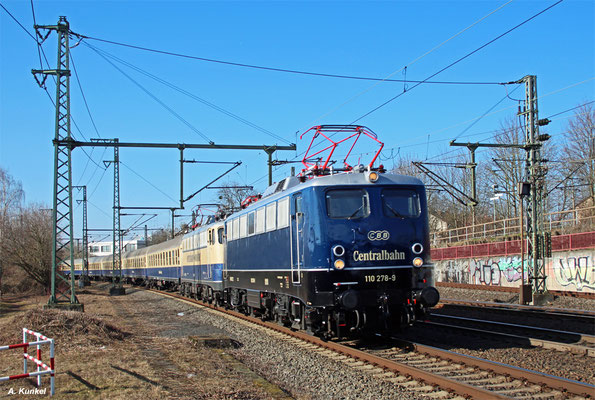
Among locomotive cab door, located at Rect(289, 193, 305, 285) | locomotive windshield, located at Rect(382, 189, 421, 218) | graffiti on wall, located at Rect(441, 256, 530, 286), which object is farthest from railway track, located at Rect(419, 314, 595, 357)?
graffiti on wall, located at Rect(441, 256, 530, 286)

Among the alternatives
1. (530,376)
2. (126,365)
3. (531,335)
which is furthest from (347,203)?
(531,335)

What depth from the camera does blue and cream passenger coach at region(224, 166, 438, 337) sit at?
1062 cm

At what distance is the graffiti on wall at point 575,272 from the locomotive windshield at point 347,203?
17269mm

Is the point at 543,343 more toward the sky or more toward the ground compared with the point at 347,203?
more toward the ground

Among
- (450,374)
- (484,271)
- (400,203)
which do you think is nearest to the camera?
(450,374)

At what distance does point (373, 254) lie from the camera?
10805 millimetres

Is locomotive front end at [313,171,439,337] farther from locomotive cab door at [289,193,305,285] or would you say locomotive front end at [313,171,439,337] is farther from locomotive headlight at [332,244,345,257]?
locomotive cab door at [289,193,305,285]

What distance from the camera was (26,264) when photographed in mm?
37094

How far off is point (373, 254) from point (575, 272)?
18106 millimetres

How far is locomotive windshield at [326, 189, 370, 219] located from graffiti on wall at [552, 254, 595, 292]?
17269 millimetres

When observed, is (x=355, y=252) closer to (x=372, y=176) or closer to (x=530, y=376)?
(x=372, y=176)

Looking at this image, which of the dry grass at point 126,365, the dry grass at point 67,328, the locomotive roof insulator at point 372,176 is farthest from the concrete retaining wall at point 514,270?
the dry grass at point 67,328

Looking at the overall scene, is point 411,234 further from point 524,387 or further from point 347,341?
point 524,387

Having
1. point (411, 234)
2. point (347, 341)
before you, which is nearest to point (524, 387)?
point (411, 234)
